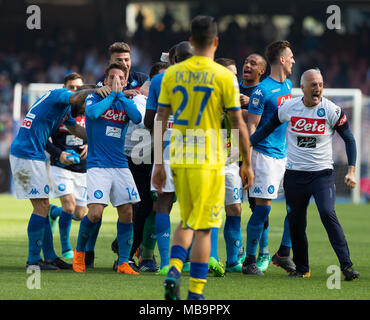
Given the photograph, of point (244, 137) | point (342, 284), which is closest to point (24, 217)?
point (342, 284)

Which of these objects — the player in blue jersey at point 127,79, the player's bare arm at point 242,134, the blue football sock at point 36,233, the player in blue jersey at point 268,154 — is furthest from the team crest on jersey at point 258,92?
the blue football sock at point 36,233

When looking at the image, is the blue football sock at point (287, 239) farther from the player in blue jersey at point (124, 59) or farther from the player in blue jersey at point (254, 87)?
the player in blue jersey at point (124, 59)

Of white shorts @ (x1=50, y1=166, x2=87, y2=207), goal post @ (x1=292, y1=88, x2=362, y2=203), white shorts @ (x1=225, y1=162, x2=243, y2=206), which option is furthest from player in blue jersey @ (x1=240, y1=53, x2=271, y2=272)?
goal post @ (x1=292, y1=88, x2=362, y2=203)

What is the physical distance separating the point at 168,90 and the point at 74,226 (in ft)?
25.1

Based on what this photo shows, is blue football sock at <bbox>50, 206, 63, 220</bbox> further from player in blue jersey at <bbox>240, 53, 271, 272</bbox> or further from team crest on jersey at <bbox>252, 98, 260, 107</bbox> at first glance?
team crest on jersey at <bbox>252, 98, 260, 107</bbox>

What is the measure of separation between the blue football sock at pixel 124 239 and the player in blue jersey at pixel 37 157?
2.48ft

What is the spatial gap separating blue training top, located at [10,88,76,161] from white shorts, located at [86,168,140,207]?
2.05 ft

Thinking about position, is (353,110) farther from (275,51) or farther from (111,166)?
(111,166)

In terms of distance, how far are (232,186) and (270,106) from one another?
2.84 feet

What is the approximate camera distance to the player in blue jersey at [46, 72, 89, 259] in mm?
9406

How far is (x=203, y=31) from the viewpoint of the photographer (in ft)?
18.4

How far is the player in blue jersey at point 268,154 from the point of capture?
312 inches

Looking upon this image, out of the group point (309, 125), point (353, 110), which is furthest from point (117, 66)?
point (353, 110)
